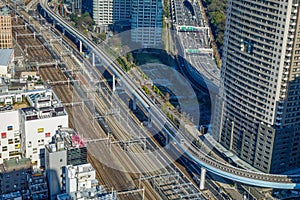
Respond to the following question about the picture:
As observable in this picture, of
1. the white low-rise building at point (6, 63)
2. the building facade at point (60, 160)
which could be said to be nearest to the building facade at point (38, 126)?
the building facade at point (60, 160)

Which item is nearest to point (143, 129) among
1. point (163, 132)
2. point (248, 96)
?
point (163, 132)

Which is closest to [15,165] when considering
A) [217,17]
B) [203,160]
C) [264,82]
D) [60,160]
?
[60,160]

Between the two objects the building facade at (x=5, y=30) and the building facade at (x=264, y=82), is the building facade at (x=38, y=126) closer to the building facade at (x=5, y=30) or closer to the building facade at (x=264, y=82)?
the building facade at (x=264, y=82)

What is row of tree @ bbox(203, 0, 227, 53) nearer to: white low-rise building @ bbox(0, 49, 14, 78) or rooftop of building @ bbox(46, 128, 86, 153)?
white low-rise building @ bbox(0, 49, 14, 78)

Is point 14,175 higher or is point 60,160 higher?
point 60,160

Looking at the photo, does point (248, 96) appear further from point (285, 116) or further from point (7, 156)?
point (7, 156)

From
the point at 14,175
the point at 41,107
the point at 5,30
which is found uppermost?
the point at 5,30

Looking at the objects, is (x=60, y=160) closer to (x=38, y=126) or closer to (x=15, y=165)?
(x=15, y=165)
